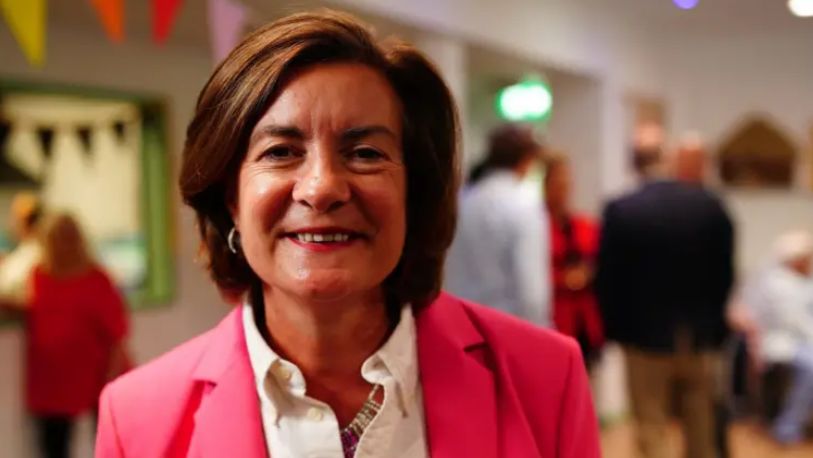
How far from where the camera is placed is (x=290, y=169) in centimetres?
100

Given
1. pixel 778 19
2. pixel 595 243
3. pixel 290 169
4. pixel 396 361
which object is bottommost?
pixel 595 243

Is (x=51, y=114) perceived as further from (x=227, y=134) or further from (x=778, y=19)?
(x=778, y=19)

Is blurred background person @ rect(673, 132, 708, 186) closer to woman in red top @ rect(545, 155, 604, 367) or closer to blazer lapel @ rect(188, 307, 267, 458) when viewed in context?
woman in red top @ rect(545, 155, 604, 367)

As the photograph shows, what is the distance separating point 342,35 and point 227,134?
A: 0.57ft

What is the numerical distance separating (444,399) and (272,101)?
406mm

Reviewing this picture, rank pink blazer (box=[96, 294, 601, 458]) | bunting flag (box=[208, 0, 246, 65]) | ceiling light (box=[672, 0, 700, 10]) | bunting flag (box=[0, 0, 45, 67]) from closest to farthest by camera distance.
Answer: pink blazer (box=[96, 294, 601, 458]) → bunting flag (box=[0, 0, 45, 67]) → bunting flag (box=[208, 0, 246, 65]) → ceiling light (box=[672, 0, 700, 10])

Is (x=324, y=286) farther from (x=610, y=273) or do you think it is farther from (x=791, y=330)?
(x=791, y=330)

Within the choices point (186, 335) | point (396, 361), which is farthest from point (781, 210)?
point (396, 361)

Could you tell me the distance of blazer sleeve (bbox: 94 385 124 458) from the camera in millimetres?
1098

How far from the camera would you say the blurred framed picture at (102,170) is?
3713mm

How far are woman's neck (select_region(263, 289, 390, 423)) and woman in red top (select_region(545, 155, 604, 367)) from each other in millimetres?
2919

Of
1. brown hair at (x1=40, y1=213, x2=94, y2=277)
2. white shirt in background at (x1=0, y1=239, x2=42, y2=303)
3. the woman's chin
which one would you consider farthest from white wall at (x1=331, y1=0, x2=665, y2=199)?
the woman's chin

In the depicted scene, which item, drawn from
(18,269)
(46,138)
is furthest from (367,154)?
(46,138)

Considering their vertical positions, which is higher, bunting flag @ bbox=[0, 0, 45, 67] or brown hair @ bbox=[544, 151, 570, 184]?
bunting flag @ bbox=[0, 0, 45, 67]
